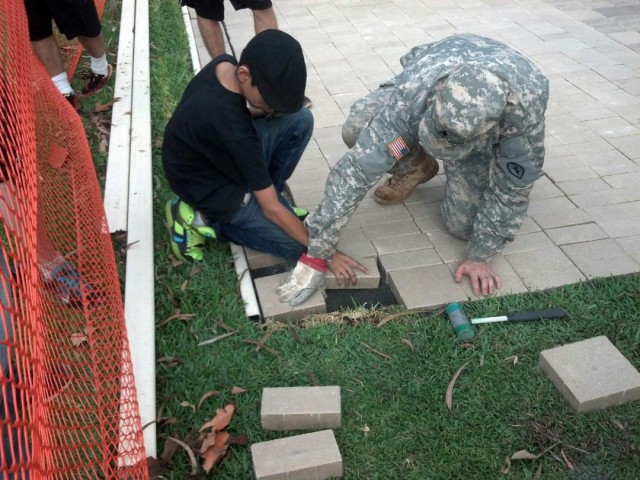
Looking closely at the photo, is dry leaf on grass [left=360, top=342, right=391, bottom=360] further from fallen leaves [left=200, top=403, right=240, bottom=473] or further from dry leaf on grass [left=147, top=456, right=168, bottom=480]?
dry leaf on grass [left=147, top=456, right=168, bottom=480]

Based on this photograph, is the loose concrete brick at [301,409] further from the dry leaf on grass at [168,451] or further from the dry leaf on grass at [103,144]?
the dry leaf on grass at [103,144]

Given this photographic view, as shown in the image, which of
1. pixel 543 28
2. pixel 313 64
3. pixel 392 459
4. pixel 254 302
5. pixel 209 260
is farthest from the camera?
pixel 543 28

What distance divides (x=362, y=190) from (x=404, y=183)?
859 millimetres

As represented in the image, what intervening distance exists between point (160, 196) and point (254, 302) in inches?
50.2

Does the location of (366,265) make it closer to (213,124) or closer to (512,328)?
(512,328)

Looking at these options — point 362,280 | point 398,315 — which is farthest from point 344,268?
point 398,315

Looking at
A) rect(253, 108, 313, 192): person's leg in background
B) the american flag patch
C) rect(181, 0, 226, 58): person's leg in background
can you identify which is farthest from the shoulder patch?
rect(181, 0, 226, 58): person's leg in background

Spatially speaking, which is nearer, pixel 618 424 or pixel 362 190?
pixel 618 424

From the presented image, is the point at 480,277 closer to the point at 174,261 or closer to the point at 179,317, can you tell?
the point at 179,317

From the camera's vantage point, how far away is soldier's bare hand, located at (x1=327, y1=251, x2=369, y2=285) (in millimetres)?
3152

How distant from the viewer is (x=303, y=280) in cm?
308

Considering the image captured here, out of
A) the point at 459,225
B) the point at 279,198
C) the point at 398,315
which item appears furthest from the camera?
the point at 459,225

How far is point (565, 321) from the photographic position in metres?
2.97

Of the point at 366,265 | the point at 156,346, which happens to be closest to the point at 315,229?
the point at 366,265
